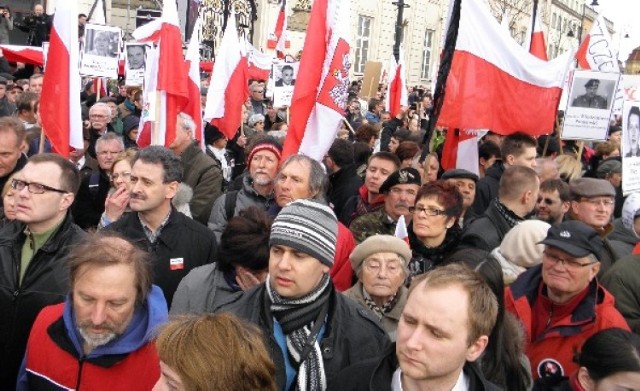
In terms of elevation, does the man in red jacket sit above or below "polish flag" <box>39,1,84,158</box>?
below

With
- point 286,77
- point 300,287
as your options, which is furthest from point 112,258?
point 286,77

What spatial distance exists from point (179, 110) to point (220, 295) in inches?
148

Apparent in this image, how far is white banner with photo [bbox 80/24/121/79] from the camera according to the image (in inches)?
380

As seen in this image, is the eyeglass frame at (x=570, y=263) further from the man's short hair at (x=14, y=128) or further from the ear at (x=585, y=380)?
the man's short hair at (x=14, y=128)

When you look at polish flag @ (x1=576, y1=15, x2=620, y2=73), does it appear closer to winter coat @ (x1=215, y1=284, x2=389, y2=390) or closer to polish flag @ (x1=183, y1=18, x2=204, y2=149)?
polish flag @ (x1=183, y1=18, x2=204, y2=149)

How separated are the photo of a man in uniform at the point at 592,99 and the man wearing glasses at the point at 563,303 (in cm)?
452

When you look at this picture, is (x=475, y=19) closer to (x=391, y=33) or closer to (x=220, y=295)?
(x=220, y=295)

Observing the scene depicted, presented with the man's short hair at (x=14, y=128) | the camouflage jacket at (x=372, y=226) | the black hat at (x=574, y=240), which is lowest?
the camouflage jacket at (x=372, y=226)

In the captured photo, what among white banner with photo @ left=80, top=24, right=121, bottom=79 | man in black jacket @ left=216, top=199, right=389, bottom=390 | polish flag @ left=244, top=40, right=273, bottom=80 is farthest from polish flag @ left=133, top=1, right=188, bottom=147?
polish flag @ left=244, top=40, right=273, bottom=80

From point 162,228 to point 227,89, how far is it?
4.76 meters

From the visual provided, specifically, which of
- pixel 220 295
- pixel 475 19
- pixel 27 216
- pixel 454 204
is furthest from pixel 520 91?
pixel 27 216

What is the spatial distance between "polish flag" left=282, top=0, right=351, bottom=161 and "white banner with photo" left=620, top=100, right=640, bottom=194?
7.82 ft

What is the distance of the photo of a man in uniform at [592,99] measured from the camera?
802 centimetres

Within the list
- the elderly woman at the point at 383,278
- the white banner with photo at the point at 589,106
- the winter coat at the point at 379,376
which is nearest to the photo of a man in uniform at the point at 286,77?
the white banner with photo at the point at 589,106
